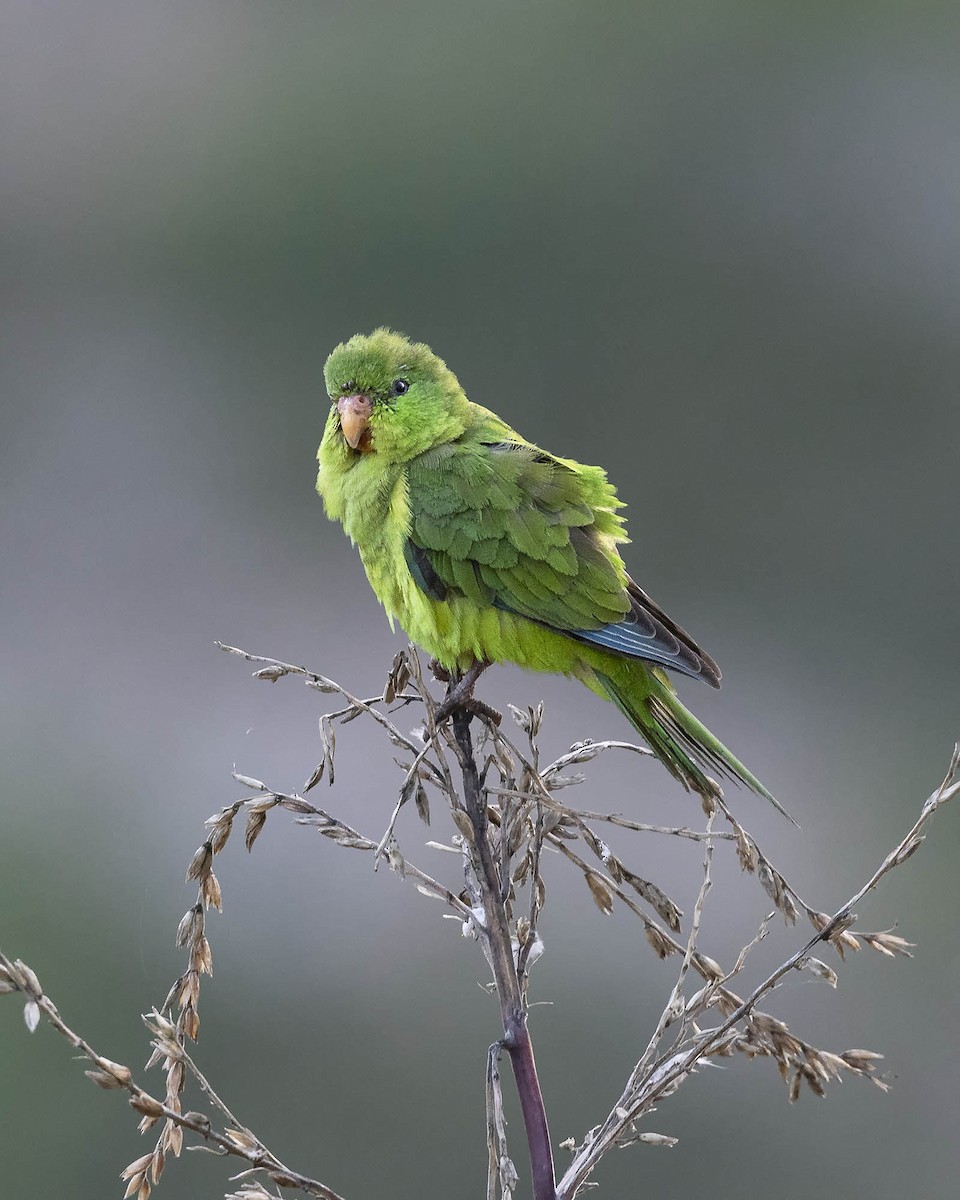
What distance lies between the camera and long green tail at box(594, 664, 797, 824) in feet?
6.16

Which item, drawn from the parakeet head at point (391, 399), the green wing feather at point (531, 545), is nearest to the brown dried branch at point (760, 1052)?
the green wing feather at point (531, 545)

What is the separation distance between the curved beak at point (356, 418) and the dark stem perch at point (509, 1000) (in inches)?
40.5

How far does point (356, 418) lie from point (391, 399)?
78 millimetres

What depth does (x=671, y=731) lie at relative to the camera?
201 cm

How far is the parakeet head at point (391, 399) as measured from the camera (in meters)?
2.32

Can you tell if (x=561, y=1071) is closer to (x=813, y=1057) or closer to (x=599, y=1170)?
(x=599, y=1170)

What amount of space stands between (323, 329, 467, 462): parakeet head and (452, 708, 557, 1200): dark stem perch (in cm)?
100

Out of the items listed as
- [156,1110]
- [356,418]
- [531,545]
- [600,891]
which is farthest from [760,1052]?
[356,418]

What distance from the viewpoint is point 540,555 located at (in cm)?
212

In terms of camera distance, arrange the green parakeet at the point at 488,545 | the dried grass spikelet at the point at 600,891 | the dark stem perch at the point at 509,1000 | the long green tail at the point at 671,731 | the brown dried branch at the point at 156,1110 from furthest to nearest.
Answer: the green parakeet at the point at 488,545
the long green tail at the point at 671,731
the dried grass spikelet at the point at 600,891
the dark stem perch at the point at 509,1000
the brown dried branch at the point at 156,1110

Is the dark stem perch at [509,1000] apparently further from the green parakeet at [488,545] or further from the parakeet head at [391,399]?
the parakeet head at [391,399]

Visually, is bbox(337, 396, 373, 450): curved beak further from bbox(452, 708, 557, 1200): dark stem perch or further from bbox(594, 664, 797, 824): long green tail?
bbox(452, 708, 557, 1200): dark stem perch

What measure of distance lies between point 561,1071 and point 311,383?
4.27 metres

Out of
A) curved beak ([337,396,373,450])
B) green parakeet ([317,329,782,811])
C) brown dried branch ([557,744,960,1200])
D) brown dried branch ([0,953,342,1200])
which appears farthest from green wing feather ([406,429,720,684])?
brown dried branch ([0,953,342,1200])
